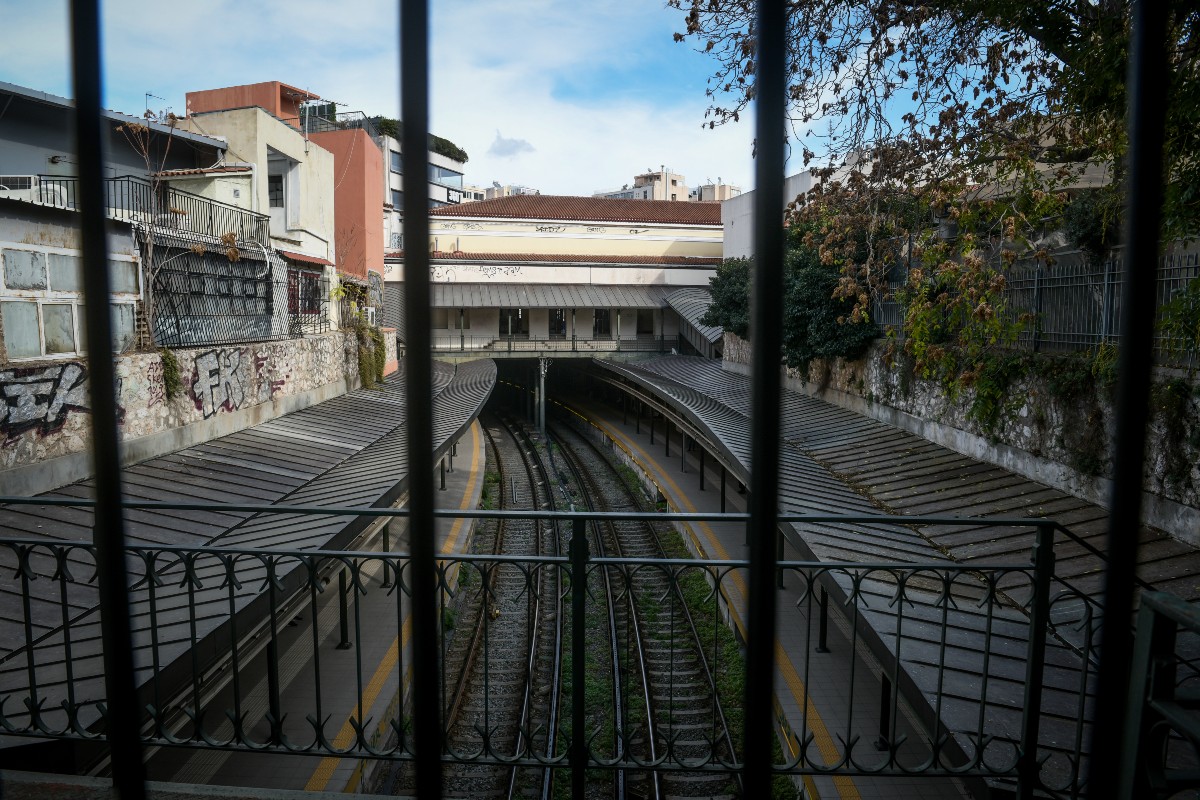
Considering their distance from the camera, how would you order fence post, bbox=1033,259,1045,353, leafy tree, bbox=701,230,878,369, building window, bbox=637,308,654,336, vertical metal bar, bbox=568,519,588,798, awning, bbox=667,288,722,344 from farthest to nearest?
building window, bbox=637,308,654,336 → awning, bbox=667,288,722,344 → leafy tree, bbox=701,230,878,369 → fence post, bbox=1033,259,1045,353 → vertical metal bar, bbox=568,519,588,798

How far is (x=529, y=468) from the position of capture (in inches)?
838

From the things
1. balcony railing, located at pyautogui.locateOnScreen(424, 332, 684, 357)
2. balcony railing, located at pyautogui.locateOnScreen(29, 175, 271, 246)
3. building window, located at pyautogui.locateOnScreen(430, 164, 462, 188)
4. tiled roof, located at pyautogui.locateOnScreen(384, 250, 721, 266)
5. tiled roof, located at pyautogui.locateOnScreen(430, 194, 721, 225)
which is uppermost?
building window, located at pyautogui.locateOnScreen(430, 164, 462, 188)

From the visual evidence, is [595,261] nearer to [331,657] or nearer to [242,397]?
[242,397]

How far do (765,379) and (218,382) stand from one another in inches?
462

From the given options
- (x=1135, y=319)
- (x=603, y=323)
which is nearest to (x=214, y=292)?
(x=1135, y=319)

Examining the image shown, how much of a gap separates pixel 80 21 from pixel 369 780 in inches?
262

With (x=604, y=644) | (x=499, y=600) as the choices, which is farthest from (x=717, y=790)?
(x=499, y=600)

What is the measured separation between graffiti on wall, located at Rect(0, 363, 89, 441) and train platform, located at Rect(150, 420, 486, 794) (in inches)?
122

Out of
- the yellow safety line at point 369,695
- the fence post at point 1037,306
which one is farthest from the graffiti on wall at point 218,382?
the fence post at point 1037,306

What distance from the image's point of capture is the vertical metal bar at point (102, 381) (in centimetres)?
109

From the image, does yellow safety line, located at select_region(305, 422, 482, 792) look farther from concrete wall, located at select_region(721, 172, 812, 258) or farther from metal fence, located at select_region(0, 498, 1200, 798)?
concrete wall, located at select_region(721, 172, 812, 258)

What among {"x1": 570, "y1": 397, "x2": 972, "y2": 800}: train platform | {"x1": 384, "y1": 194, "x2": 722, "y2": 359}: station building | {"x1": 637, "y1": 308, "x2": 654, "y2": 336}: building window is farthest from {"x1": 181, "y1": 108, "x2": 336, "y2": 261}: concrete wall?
{"x1": 637, "y1": 308, "x2": 654, "y2": 336}: building window

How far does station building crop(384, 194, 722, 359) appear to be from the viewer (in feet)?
104

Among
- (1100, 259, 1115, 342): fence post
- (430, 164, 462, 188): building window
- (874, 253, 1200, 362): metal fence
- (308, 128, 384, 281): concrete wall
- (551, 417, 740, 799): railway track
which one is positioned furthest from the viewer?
(430, 164, 462, 188): building window
